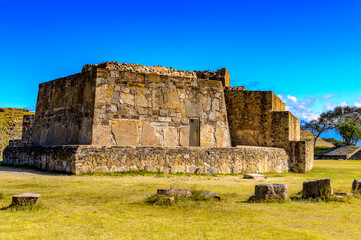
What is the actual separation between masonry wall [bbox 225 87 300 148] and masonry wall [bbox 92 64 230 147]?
7.78 ft

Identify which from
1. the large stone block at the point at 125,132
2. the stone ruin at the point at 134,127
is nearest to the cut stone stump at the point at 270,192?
the stone ruin at the point at 134,127

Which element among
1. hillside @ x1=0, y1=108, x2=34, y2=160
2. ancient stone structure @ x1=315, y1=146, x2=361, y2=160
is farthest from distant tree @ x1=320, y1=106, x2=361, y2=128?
hillside @ x1=0, y1=108, x2=34, y2=160

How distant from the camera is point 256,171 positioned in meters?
11.3

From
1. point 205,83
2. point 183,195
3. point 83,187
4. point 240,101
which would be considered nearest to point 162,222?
point 183,195

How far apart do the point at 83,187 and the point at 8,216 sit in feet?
8.67

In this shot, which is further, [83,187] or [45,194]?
[83,187]

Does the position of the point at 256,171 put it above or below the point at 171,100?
below

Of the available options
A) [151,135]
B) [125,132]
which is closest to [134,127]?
[125,132]

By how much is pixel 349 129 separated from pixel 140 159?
50321mm

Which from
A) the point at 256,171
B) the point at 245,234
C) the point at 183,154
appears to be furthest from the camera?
the point at 256,171

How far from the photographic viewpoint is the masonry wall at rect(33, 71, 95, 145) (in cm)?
1068

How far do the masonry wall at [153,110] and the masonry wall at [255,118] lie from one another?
237cm

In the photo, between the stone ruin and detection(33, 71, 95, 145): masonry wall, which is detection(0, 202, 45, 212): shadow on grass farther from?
detection(33, 71, 95, 145): masonry wall

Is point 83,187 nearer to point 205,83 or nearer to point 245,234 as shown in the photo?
point 245,234
